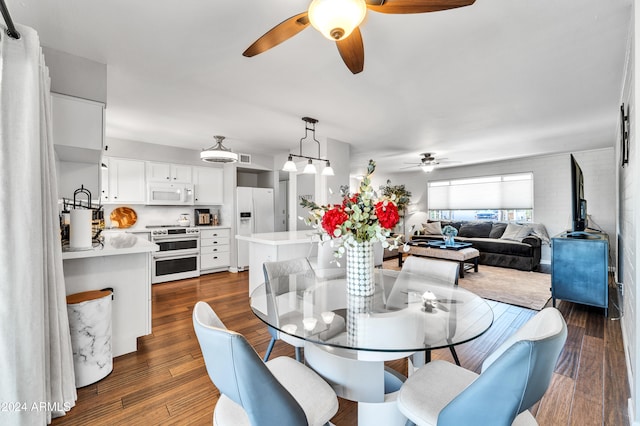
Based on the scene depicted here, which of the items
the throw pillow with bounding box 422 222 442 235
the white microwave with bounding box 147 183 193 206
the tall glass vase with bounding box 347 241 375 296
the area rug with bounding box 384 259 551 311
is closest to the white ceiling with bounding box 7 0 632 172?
the white microwave with bounding box 147 183 193 206

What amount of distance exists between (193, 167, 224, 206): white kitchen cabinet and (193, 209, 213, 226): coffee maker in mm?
165

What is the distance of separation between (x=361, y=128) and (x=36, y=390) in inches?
155

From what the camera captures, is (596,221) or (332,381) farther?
(596,221)

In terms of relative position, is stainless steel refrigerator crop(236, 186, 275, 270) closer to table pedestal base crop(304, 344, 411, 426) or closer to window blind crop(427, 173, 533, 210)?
table pedestal base crop(304, 344, 411, 426)

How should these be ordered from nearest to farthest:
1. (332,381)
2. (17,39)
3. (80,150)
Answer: (332,381), (17,39), (80,150)

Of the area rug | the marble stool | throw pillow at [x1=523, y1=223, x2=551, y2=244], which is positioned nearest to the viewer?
the marble stool

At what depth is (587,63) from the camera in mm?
2264

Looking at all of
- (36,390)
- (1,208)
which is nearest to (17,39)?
(1,208)

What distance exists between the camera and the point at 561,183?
5.86m

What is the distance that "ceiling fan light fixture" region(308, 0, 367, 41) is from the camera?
1179mm

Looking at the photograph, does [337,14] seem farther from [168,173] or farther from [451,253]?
[168,173]

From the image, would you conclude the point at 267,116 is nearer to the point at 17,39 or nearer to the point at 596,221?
the point at 17,39

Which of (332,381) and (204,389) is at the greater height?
(332,381)

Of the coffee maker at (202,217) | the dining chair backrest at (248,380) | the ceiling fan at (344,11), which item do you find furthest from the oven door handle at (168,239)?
the dining chair backrest at (248,380)
